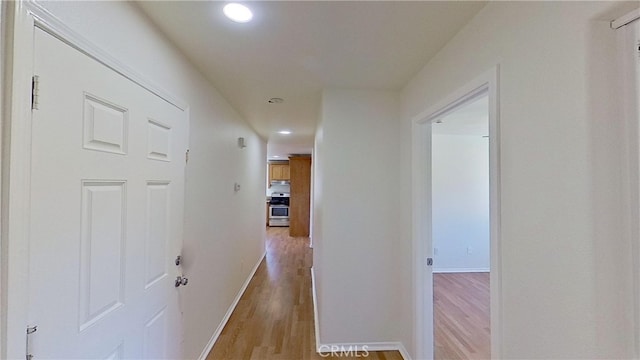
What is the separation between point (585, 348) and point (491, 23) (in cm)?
131

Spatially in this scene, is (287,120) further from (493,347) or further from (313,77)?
(493,347)

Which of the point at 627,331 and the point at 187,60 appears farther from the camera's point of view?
the point at 187,60

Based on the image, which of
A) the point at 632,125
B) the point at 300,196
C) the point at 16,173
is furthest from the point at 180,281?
the point at 300,196

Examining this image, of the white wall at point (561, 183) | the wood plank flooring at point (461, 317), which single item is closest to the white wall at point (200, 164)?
the white wall at point (561, 183)

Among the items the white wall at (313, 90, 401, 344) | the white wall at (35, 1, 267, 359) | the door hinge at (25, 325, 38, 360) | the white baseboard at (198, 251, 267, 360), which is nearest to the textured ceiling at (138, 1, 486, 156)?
the white wall at (35, 1, 267, 359)

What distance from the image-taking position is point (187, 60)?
6.12 ft

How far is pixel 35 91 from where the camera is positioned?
812 millimetres

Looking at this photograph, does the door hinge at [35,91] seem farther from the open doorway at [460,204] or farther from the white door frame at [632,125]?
the open doorway at [460,204]

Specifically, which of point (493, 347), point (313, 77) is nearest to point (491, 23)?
point (313, 77)

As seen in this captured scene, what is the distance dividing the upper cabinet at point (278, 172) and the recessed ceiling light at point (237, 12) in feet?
28.2

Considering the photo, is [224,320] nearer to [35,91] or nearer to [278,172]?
[35,91]

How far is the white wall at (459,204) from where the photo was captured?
4.72 metres

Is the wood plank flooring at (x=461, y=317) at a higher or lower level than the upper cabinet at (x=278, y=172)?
lower

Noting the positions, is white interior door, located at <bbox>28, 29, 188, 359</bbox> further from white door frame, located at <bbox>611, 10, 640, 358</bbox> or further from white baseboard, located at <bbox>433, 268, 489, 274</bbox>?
white baseboard, located at <bbox>433, 268, 489, 274</bbox>
